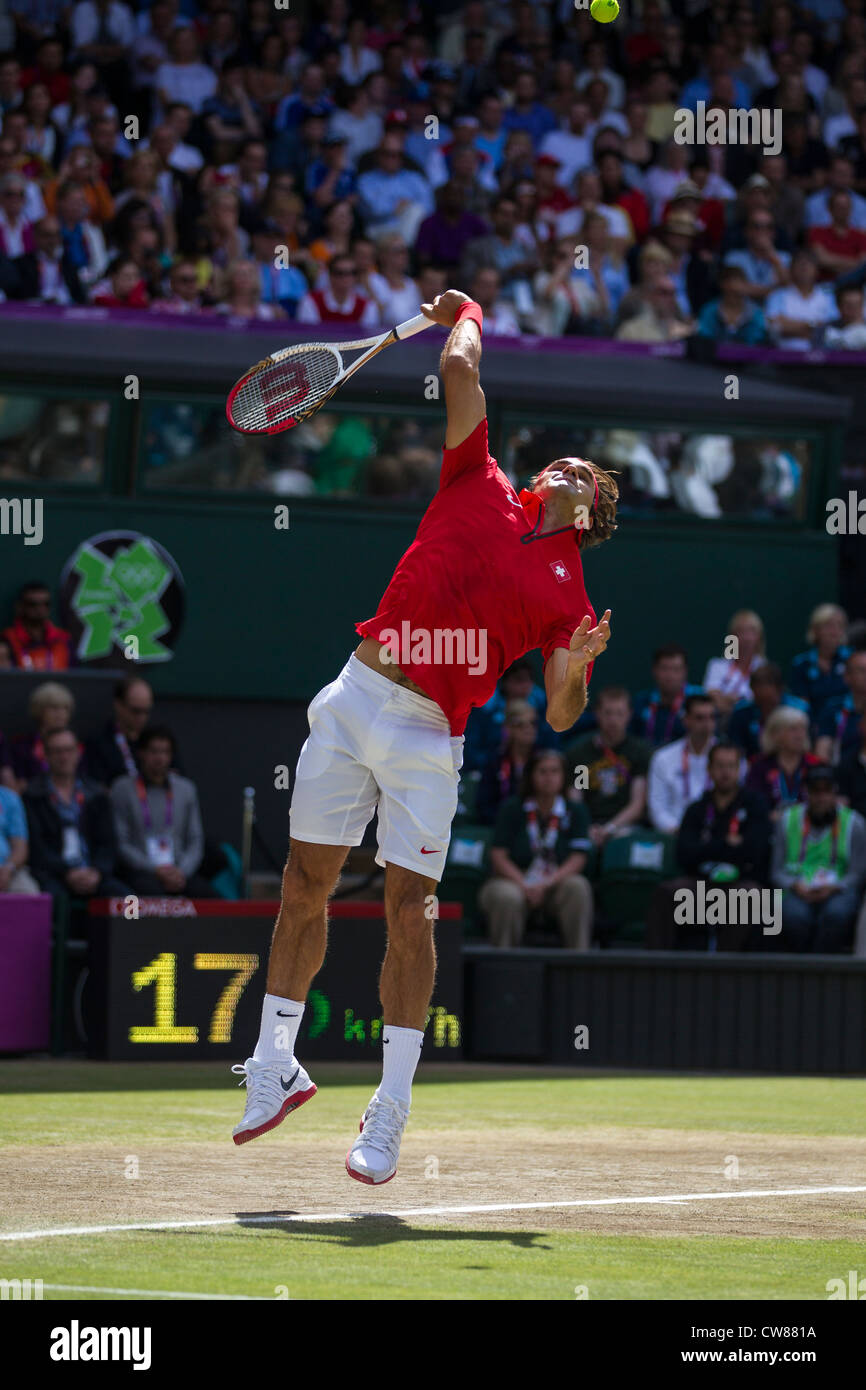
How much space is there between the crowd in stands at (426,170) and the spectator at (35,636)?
2778mm

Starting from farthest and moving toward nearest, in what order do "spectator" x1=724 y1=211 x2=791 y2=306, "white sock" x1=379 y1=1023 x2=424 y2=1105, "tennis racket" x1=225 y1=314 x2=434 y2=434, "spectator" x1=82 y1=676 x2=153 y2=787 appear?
"spectator" x1=724 y1=211 x2=791 y2=306
"spectator" x1=82 y1=676 x2=153 y2=787
"tennis racket" x1=225 y1=314 x2=434 y2=434
"white sock" x1=379 y1=1023 x2=424 y2=1105

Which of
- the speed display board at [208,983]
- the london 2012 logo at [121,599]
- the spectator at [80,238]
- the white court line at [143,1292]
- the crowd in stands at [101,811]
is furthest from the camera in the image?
the spectator at [80,238]

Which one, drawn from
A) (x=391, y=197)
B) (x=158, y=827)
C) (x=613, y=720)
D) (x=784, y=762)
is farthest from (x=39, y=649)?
(x=391, y=197)

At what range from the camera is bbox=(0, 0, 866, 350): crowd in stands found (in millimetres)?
16797

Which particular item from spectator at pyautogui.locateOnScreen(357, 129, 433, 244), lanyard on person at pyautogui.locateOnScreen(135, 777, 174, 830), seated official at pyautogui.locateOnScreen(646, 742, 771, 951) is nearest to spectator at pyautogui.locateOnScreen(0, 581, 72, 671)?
lanyard on person at pyautogui.locateOnScreen(135, 777, 174, 830)

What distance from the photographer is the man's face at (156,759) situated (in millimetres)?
13484

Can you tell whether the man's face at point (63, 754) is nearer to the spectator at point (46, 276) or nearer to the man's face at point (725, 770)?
the man's face at point (725, 770)

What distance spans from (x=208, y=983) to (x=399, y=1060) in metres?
5.67

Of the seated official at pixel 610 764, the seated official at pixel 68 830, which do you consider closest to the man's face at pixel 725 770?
the seated official at pixel 610 764

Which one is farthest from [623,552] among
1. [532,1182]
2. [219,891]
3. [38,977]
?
[532,1182]

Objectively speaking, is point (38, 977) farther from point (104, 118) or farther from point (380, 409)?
point (104, 118)

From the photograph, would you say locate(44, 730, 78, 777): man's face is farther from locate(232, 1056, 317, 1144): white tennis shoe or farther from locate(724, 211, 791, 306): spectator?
locate(724, 211, 791, 306): spectator

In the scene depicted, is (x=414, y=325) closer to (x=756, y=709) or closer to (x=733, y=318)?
(x=756, y=709)

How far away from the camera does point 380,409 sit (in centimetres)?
1686
